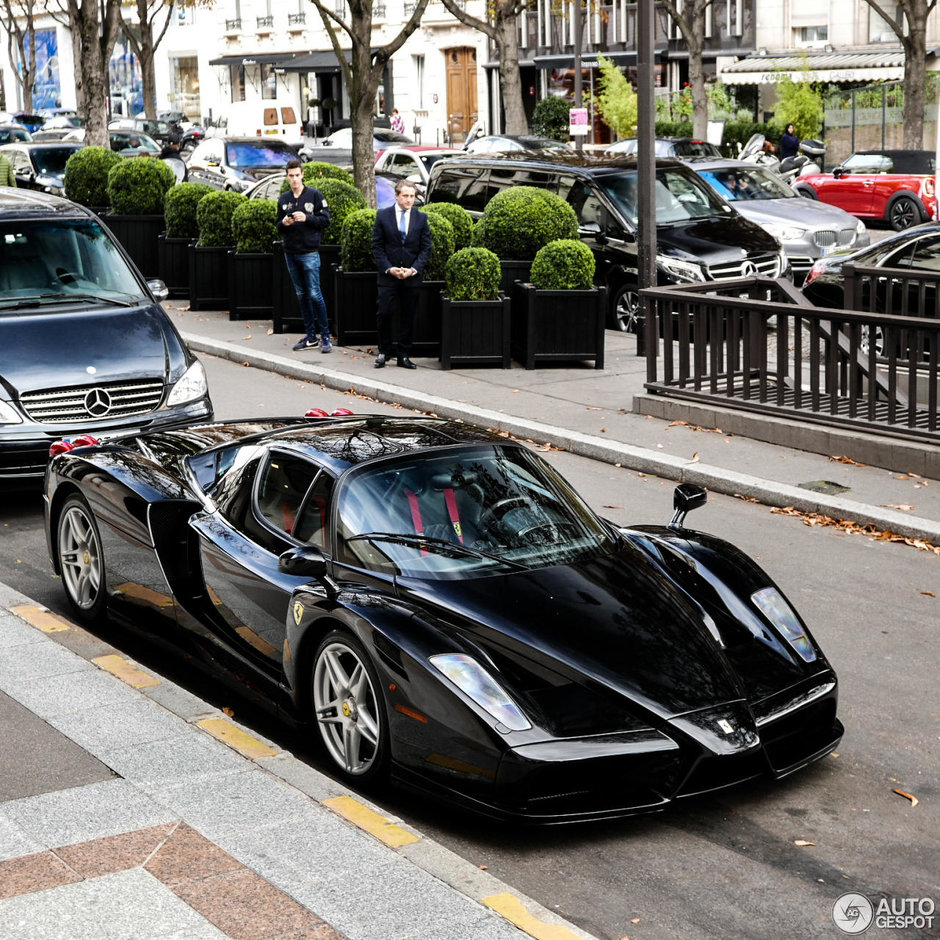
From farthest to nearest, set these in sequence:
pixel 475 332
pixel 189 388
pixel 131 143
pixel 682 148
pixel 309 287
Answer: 1. pixel 131 143
2. pixel 682 148
3. pixel 309 287
4. pixel 475 332
5. pixel 189 388

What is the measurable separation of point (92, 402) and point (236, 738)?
15.1 ft

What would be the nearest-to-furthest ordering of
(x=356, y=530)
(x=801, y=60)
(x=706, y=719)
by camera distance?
(x=706, y=719) < (x=356, y=530) < (x=801, y=60)

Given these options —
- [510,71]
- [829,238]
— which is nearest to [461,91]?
[510,71]

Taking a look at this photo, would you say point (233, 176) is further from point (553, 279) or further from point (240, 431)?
point (240, 431)

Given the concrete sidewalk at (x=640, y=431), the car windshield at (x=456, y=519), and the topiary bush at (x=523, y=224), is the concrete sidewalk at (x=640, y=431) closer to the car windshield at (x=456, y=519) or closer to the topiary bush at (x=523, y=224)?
the topiary bush at (x=523, y=224)

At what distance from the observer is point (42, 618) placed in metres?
7.71

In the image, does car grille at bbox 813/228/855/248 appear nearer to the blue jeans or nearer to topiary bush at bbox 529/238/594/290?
topiary bush at bbox 529/238/594/290

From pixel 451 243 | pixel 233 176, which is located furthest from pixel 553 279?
pixel 233 176

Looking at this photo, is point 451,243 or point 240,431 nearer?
point 240,431

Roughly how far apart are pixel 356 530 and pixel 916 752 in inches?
96.1

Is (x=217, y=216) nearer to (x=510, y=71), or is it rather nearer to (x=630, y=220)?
(x=630, y=220)

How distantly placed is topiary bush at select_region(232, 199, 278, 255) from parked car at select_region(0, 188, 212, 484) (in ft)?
22.1

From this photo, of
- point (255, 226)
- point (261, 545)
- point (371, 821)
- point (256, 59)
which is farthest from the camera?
point (256, 59)

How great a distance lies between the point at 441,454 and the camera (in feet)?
21.1
